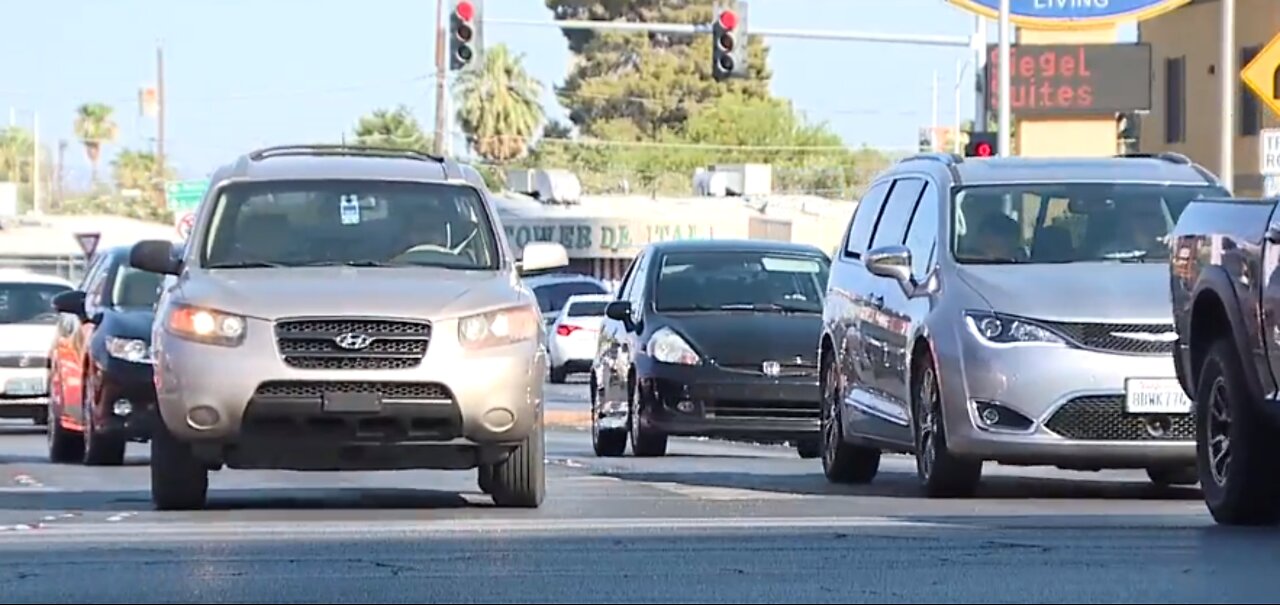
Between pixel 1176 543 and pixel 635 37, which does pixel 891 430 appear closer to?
pixel 1176 543

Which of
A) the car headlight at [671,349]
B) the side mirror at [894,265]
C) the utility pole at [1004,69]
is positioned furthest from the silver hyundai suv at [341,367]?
the utility pole at [1004,69]

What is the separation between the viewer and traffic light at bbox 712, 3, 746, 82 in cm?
3278

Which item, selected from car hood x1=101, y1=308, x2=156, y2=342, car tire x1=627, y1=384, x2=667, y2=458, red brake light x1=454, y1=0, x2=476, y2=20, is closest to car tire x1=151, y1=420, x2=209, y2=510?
car hood x1=101, y1=308, x2=156, y2=342

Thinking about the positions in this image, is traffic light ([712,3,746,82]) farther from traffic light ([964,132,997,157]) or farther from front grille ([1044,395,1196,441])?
front grille ([1044,395,1196,441])

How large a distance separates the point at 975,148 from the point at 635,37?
67456mm

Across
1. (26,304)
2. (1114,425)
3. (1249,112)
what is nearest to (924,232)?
(1114,425)

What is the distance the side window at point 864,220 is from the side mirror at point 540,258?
1962mm

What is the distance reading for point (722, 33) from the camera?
32844 millimetres

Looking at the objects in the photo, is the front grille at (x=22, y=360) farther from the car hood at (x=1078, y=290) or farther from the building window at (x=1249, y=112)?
the building window at (x=1249, y=112)

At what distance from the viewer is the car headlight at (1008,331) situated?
1239 cm

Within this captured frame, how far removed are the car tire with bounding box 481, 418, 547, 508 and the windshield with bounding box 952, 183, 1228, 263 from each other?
2.44 m

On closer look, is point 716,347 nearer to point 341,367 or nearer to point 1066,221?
point 1066,221

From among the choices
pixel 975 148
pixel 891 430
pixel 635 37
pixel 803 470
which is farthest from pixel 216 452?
pixel 635 37

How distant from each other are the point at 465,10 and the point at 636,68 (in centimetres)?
6530
